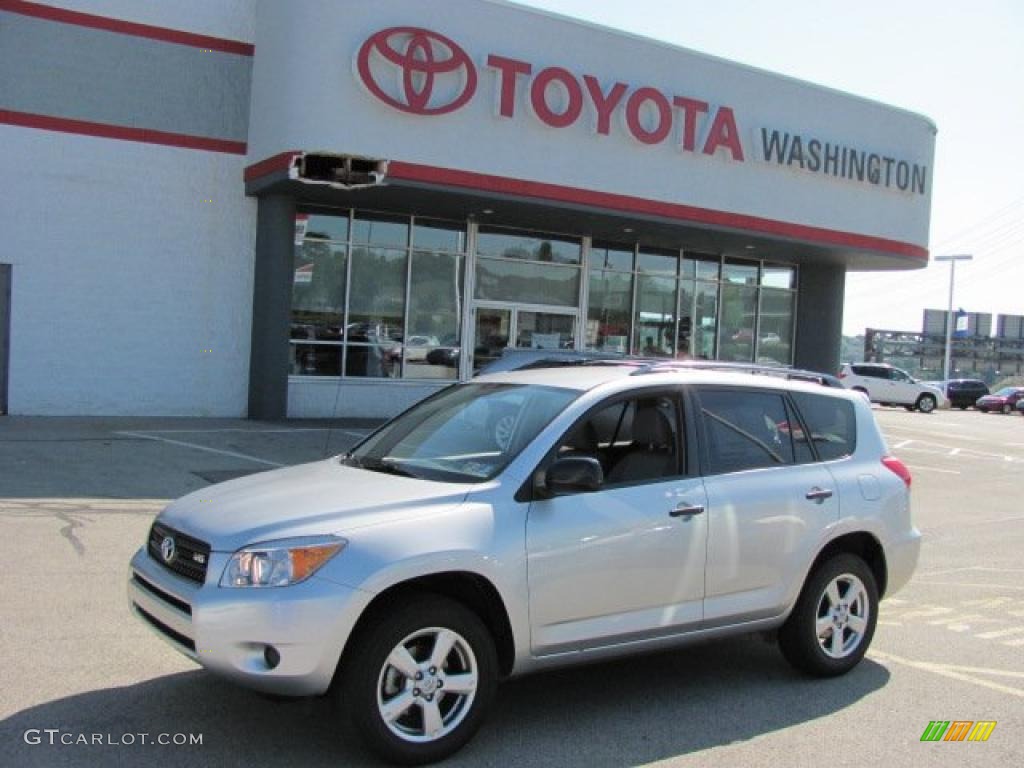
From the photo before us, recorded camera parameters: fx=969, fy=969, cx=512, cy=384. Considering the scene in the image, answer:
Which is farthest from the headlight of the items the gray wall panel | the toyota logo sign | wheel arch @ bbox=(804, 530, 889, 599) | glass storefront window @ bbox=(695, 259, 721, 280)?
glass storefront window @ bbox=(695, 259, 721, 280)

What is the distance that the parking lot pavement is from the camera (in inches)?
165

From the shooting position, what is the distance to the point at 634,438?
5055mm

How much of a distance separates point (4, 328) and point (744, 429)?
13.3 meters

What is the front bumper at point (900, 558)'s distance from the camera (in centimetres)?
571

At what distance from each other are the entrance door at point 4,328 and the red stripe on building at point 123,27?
3.93 m

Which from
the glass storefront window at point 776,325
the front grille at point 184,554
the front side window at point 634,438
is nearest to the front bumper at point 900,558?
the front side window at point 634,438

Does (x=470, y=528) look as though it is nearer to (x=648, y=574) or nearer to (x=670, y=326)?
(x=648, y=574)

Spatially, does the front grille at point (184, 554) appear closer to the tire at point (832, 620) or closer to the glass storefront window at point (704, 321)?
the tire at point (832, 620)

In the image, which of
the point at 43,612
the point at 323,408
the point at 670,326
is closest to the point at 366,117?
the point at 323,408

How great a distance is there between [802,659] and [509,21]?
A: 1293 centimetres

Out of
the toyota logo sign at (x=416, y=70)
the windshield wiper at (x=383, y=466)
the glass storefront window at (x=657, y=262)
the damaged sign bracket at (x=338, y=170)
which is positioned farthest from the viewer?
the glass storefront window at (x=657, y=262)

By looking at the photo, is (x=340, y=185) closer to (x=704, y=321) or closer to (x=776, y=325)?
(x=704, y=321)

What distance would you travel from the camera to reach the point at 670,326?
2123cm

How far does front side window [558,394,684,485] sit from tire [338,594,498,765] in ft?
3.83
